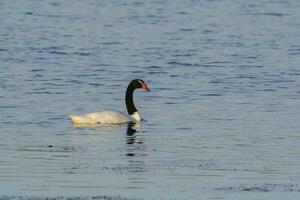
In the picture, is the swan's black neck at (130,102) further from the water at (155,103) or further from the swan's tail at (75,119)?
the swan's tail at (75,119)

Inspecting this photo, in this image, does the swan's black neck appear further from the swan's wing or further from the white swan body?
the swan's wing

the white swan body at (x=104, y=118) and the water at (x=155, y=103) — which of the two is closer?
the water at (x=155, y=103)

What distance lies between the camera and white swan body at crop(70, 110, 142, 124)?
21703mm

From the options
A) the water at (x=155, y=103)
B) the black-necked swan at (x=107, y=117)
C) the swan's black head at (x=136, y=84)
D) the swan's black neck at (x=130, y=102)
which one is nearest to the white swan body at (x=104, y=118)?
the black-necked swan at (x=107, y=117)

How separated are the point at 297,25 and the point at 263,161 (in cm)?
3061

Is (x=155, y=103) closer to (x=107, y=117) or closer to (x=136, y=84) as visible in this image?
(x=136, y=84)

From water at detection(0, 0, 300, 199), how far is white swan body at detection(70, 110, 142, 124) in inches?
8.2

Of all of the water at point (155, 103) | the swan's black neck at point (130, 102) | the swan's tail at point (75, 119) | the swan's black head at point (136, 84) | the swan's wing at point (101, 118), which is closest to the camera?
the water at point (155, 103)

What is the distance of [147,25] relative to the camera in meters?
45.8

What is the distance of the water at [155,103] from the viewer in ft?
49.2

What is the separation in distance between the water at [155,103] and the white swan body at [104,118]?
Answer: 8.2 inches

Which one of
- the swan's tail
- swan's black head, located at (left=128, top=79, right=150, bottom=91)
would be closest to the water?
the swan's tail

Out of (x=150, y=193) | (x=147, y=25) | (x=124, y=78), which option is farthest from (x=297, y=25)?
(x=150, y=193)

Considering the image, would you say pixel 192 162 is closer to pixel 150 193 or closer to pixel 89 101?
pixel 150 193
